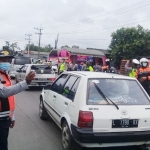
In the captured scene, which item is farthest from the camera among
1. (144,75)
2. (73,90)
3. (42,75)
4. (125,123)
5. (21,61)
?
(21,61)

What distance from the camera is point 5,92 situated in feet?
9.34

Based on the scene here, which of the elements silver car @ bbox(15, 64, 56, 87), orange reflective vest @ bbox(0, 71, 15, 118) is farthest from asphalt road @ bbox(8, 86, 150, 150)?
Result: silver car @ bbox(15, 64, 56, 87)

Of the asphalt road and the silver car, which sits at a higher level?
the silver car

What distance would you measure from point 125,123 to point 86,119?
669 mm

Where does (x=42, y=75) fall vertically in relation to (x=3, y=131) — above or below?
below

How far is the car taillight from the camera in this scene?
3.97m

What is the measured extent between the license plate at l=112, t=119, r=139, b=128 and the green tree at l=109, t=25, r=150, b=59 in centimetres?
2861

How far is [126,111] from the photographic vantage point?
4176 mm

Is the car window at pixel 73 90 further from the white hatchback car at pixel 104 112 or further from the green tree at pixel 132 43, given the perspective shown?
the green tree at pixel 132 43

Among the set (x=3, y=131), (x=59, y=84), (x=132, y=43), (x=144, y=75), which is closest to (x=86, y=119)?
(x=3, y=131)

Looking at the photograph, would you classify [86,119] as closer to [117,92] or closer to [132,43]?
[117,92]

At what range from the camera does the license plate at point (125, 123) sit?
405 cm

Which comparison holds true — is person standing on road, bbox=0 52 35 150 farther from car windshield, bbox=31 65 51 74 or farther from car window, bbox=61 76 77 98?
car windshield, bbox=31 65 51 74

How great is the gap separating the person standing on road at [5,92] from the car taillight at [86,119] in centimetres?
129
